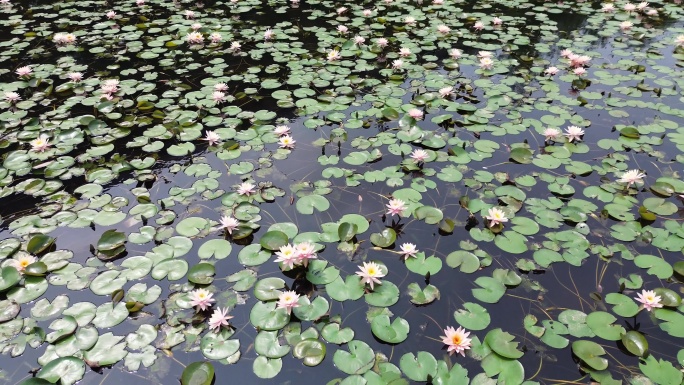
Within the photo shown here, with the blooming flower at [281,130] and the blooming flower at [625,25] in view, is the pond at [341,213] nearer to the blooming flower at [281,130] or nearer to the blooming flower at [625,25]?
the blooming flower at [281,130]

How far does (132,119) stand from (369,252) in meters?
2.40

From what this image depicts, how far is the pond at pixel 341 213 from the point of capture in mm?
1932

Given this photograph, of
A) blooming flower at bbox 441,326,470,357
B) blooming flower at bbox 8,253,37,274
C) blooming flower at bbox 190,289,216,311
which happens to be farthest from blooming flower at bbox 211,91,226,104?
blooming flower at bbox 441,326,470,357

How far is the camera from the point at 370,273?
2182mm

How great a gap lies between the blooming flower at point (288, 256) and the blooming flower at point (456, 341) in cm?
83

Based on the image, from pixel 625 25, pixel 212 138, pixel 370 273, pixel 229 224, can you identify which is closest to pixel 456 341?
pixel 370 273

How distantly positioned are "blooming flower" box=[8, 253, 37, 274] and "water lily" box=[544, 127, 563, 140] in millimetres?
3467

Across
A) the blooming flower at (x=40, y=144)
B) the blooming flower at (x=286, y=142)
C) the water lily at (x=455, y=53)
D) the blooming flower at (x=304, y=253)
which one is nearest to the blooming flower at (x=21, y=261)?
the blooming flower at (x=40, y=144)

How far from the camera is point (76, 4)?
20.8 ft

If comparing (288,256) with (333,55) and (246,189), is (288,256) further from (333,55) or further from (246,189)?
(333,55)

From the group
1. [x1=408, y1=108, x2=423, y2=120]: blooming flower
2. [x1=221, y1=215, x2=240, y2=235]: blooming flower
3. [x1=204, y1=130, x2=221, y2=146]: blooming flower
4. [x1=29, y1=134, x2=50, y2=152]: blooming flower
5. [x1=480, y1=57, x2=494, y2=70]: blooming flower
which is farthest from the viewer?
[x1=480, y1=57, x2=494, y2=70]: blooming flower

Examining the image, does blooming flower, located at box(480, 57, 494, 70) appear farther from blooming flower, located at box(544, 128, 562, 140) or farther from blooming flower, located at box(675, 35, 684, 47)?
blooming flower, located at box(675, 35, 684, 47)

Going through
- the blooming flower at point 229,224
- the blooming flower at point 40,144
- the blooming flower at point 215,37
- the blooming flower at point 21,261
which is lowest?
the blooming flower at point 21,261

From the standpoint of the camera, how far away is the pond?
76.0 inches
